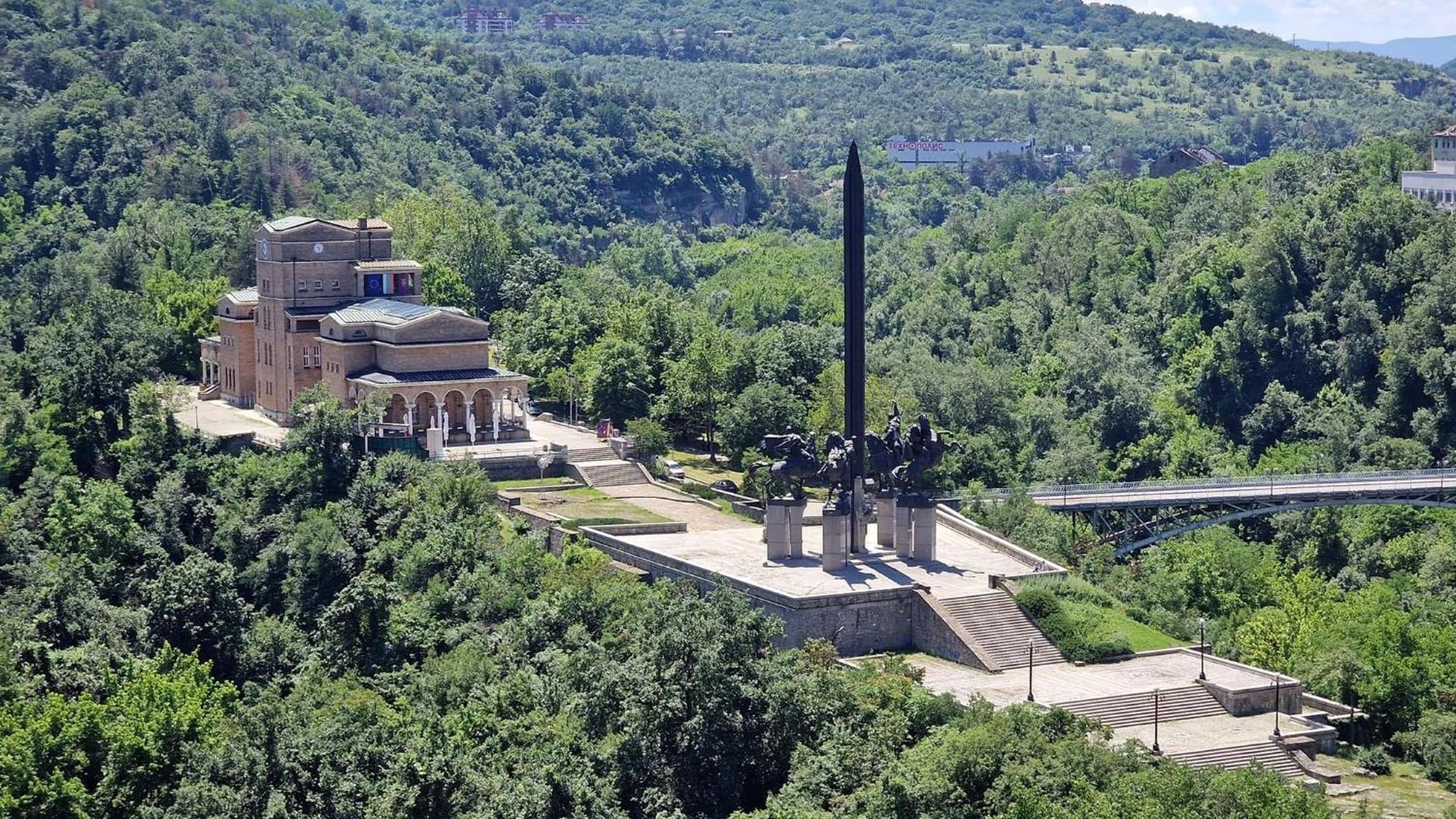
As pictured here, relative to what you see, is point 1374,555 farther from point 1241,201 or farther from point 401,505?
point 1241,201

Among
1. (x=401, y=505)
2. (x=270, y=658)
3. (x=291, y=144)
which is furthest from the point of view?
(x=291, y=144)

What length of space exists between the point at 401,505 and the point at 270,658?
22.4ft

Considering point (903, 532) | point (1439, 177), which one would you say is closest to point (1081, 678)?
point (903, 532)

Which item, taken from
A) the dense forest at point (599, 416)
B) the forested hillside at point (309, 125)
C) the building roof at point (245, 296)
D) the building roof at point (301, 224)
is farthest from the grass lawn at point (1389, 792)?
the forested hillside at point (309, 125)

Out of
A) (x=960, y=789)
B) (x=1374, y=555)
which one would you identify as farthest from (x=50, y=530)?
(x=1374, y=555)

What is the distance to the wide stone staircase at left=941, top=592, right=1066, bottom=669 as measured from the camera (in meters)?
58.0

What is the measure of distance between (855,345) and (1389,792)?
60.6 feet

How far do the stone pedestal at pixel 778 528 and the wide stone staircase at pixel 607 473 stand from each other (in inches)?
523

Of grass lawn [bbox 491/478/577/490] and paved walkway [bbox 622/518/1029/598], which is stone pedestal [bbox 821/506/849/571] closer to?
paved walkway [bbox 622/518/1029/598]

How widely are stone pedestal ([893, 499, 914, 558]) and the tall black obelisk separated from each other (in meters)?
0.89

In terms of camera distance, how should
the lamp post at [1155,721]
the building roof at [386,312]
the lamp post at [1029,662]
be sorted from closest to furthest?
the lamp post at [1155,721] < the lamp post at [1029,662] < the building roof at [386,312]

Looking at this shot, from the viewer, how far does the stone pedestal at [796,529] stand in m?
62.8

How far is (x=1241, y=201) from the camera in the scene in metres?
124

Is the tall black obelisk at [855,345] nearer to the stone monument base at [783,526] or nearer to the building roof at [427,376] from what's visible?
the stone monument base at [783,526]
